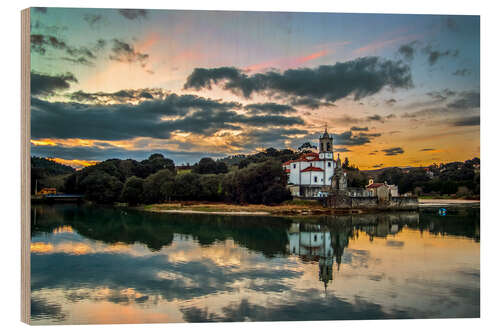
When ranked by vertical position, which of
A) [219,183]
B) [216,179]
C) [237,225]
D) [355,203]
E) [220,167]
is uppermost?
[220,167]

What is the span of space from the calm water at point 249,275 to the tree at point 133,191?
4.85 m

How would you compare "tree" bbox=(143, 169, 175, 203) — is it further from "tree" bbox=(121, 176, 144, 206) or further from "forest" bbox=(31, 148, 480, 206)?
"tree" bbox=(121, 176, 144, 206)

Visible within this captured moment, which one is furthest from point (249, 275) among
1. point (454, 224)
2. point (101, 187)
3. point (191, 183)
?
point (191, 183)

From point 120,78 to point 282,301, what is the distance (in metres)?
6.00

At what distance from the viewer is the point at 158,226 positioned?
1562 cm

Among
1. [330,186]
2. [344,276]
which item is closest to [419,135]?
[344,276]

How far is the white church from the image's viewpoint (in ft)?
72.6

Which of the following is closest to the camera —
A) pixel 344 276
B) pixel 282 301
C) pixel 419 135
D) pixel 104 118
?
pixel 282 301

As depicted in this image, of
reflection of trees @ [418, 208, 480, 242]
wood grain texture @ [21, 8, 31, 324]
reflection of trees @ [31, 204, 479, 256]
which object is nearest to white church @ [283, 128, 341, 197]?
reflection of trees @ [31, 204, 479, 256]

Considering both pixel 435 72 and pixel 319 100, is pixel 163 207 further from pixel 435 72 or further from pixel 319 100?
pixel 435 72

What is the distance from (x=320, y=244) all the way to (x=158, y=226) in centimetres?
695

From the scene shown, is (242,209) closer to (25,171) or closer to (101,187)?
(101,187)

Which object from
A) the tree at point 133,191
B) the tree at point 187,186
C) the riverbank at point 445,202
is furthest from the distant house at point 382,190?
the tree at point 133,191

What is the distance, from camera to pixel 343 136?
474 inches
